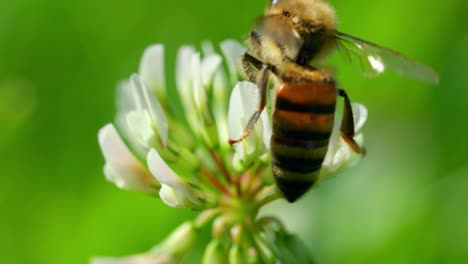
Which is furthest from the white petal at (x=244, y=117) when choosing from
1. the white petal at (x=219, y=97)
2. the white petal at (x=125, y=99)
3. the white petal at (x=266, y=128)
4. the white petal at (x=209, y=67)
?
the white petal at (x=125, y=99)

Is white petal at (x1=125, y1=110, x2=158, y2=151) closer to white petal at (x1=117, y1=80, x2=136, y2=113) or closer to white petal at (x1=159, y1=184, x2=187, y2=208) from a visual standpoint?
white petal at (x1=159, y1=184, x2=187, y2=208)

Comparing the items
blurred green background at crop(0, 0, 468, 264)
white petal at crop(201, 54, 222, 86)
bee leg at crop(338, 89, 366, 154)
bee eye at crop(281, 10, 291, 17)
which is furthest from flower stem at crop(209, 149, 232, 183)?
blurred green background at crop(0, 0, 468, 264)

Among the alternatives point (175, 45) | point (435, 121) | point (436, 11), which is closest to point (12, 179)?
point (175, 45)

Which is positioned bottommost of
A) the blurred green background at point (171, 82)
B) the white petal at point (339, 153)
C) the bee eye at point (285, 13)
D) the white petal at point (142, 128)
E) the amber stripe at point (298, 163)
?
the blurred green background at point (171, 82)

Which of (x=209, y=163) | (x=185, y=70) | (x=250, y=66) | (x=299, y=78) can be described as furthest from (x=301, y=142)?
(x=185, y=70)

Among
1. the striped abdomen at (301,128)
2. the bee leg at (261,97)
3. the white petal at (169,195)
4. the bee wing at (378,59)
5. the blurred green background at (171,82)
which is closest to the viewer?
the striped abdomen at (301,128)

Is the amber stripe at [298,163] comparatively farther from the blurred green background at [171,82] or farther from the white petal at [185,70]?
the blurred green background at [171,82]
